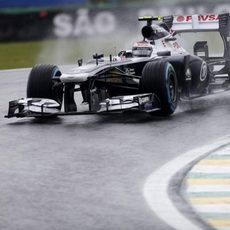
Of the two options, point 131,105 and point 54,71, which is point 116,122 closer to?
point 131,105

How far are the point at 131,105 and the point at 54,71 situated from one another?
1725 millimetres

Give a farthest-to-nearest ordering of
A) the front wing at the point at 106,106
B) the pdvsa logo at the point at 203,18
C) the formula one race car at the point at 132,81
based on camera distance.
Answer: the pdvsa logo at the point at 203,18
the formula one race car at the point at 132,81
the front wing at the point at 106,106

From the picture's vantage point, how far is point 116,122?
39.6 ft

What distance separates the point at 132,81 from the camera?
42.2 feet

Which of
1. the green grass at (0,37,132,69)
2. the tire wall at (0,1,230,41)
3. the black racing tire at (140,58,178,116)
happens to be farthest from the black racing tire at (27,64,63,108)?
the tire wall at (0,1,230,41)

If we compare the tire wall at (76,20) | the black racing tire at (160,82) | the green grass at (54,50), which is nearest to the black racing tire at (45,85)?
the black racing tire at (160,82)

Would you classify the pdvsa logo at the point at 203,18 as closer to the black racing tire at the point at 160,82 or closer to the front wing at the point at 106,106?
the black racing tire at the point at 160,82

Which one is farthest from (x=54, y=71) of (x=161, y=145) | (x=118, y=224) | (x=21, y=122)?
(x=118, y=224)

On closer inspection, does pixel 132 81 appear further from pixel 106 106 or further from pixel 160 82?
pixel 106 106

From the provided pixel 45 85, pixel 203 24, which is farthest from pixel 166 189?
pixel 203 24

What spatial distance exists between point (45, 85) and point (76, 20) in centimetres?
1555

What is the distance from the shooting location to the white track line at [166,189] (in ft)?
21.5

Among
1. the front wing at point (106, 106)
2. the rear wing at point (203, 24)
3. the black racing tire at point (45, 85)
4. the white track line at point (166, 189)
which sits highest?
the rear wing at point (203, 24)

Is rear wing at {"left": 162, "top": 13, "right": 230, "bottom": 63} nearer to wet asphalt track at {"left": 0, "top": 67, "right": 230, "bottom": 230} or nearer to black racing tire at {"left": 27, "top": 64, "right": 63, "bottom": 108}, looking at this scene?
wet asphalt track at {"left": 0, "top": 67, "right": 230, "bottom": 230}
